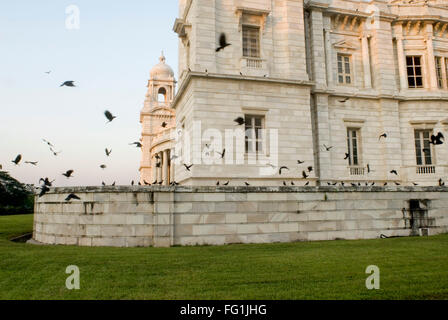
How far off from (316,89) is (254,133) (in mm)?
5268

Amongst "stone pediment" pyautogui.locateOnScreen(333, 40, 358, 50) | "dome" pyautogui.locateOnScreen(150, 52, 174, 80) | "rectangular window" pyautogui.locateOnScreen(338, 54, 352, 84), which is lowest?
"rectangular window" pyautogui.locateOnScreen(338, 54, 352, 84)

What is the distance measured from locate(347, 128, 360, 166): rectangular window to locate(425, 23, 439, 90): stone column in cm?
660

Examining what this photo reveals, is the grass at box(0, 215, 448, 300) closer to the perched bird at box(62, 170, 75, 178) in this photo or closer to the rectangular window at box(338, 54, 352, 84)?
the perched bird at box(62, 170, 75, 178)

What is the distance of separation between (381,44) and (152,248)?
67.6ft

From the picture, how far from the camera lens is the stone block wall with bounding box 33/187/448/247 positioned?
10.8 metres

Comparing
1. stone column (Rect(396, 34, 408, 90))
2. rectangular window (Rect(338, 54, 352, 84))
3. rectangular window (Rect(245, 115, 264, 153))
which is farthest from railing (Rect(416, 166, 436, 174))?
rectangular window (Rect(245, 115, 264, 153))

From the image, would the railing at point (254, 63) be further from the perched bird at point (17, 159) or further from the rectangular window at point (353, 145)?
the perched bird at point (17, 159)

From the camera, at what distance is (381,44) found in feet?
75.5

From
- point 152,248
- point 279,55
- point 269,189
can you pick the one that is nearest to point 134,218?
point 152,248

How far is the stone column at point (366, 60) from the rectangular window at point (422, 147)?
4734 mm

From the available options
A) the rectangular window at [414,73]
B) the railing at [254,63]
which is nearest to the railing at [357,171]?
the rectangular window at [414,73]

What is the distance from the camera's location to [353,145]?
22.0m
